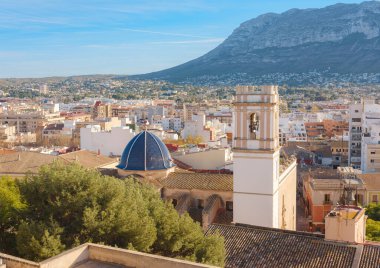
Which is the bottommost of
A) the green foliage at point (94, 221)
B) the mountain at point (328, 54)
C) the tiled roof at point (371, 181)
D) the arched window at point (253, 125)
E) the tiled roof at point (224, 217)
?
the tiled roof at point (371, 181)

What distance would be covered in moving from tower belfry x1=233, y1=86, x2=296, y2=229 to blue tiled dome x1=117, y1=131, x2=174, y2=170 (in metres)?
3.83

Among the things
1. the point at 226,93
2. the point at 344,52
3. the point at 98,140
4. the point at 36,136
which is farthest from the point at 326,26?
the point at 98,140

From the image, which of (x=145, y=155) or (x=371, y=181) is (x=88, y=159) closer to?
(x=145, y=155)

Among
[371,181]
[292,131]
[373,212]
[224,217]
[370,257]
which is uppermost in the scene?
[370,257]

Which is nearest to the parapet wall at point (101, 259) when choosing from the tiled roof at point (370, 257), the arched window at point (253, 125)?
the tiled roof at point (370, 257)

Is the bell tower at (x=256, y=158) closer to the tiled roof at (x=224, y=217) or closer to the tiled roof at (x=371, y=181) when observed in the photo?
the tiled roof at (x=224, y=217)

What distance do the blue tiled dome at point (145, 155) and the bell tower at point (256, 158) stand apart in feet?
12.5

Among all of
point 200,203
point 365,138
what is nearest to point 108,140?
point 200,203

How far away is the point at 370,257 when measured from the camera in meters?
13.6

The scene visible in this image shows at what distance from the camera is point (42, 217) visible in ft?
43.8

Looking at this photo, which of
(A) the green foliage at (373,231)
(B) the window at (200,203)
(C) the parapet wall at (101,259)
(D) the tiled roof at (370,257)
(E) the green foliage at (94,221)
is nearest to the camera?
(C) the parapet wall at (101,259)

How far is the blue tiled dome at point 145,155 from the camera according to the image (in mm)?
22234

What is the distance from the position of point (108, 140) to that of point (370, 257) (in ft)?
94.0

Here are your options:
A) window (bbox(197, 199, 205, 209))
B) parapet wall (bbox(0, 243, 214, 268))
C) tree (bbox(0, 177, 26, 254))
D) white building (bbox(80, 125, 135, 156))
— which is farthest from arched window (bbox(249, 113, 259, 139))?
white building (bbox(80, 125, 135, 156))
